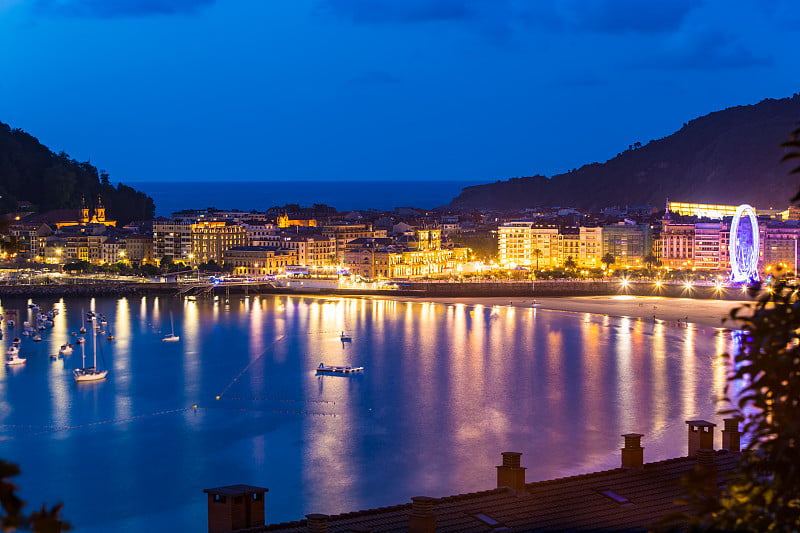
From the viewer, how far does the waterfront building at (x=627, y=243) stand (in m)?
35.6

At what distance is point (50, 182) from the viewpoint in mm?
44406

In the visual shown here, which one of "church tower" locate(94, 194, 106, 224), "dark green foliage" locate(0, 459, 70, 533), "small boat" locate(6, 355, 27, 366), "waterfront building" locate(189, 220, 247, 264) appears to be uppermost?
"church tower" locate(94, 194, 106, 224)

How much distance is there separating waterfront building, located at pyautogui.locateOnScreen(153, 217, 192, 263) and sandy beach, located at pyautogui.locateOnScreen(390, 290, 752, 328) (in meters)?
11.3

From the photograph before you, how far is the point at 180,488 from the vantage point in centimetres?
924

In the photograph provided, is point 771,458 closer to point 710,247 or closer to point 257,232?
point 710,247

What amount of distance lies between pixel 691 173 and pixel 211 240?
1418 inches

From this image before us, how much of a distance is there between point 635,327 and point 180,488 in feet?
43.7

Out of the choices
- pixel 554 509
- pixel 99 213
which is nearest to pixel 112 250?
pixel 99 213

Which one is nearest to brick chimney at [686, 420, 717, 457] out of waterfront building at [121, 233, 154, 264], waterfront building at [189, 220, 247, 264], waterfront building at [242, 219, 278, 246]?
waterfront building at [189, 220, 247, 264]

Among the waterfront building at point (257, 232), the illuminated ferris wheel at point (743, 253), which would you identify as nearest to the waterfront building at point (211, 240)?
the waterfront building at point (257, 232)

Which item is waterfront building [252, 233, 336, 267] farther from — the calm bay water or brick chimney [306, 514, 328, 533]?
brick chimney [306, 514, 328, 533]

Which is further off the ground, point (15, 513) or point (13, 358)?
point (15, 513)

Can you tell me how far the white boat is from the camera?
1625cm

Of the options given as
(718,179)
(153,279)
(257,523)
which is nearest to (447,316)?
(153,279)
